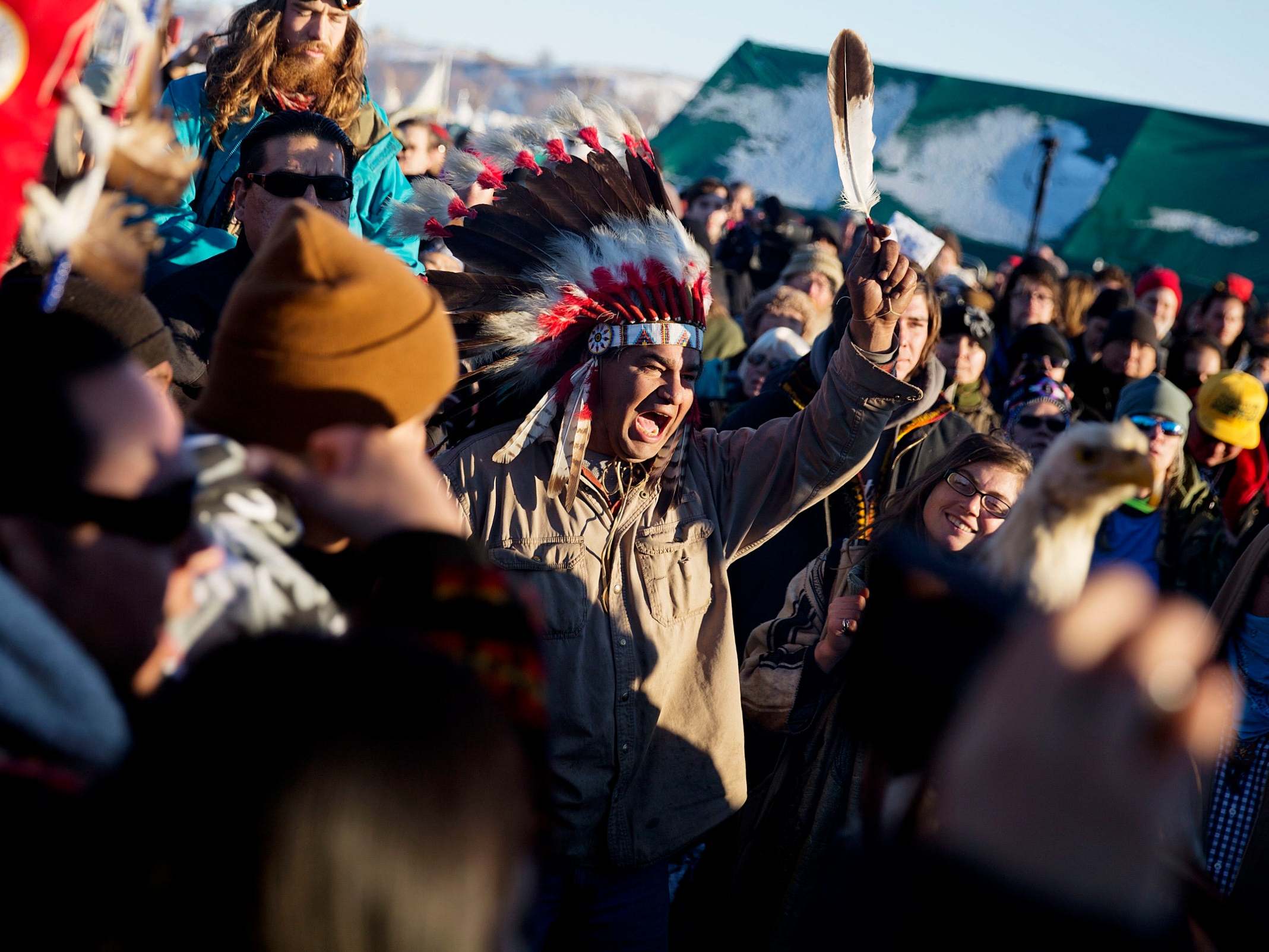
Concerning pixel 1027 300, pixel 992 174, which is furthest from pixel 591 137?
pixel 992 174

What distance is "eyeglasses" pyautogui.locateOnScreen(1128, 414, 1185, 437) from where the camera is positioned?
189 inches

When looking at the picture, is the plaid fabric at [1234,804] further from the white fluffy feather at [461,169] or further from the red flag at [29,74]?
the red flag at [29,74]

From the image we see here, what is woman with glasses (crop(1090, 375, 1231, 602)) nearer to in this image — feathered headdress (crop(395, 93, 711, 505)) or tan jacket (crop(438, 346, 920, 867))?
tan jacket (crop(438, 346, 920, 867))

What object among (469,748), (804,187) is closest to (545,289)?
(469,748)

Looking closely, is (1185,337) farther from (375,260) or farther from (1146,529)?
(375,260)

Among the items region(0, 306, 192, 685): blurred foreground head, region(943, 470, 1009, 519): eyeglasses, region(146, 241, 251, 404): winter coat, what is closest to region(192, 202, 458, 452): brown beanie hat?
region(0, 306, 192, 685): blurred foreground head

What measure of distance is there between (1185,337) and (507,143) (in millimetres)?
5389

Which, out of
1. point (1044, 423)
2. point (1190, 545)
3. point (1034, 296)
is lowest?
point (1190, 545)

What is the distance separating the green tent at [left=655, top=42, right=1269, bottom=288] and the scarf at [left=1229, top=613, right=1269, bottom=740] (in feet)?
29.7

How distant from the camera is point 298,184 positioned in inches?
124

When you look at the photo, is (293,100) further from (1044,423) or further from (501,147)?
(1044,423)

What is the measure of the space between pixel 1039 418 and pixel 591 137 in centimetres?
271

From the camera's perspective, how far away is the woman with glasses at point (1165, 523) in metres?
4.80

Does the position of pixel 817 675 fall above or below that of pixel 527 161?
below
